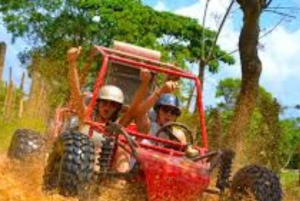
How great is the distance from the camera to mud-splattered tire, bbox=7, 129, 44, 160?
29.2ft

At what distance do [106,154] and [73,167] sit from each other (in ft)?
1.20

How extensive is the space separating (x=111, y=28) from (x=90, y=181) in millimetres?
26320

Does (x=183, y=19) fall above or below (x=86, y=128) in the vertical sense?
above

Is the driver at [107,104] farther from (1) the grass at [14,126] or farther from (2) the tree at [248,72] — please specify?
(1) the grass at [14,126]

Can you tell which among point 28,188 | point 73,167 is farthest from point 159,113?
point 73,167

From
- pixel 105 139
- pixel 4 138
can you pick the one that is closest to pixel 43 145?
pixel 105 139

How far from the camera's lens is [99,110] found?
7520 mm

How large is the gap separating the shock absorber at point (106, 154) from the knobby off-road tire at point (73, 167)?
0.37ft

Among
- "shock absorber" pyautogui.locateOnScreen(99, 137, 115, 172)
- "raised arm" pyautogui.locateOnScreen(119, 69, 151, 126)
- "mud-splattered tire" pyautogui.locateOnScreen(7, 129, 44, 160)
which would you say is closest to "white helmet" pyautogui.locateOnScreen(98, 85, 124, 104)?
"raised arm" pyautogui.locateOnScreen(119, 69, 151, 126)

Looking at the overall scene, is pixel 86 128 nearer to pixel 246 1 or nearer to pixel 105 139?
pixel 105 139

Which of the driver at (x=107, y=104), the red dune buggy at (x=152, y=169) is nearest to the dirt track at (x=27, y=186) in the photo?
the red dune buggy at (x=152, y=169)

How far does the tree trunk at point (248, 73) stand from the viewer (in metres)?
13.5

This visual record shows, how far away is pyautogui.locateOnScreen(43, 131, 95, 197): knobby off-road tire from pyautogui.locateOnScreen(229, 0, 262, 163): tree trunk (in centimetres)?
713

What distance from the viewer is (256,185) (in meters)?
7.08
